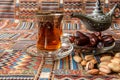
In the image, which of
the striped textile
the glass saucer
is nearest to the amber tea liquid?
the glass saucer

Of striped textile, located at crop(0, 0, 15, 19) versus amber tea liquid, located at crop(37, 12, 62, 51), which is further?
striped textile, located at crop(0, 0, 15, 19)

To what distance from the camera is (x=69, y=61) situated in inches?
39.1

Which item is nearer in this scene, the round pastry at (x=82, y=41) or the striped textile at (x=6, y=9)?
the round pastry at (x=82, y=41)

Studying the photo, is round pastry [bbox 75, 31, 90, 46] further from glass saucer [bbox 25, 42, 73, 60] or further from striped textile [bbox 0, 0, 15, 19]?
striped textile [bbox 0, 0, 15, 19]

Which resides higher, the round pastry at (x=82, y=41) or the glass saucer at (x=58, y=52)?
the round pastry at (x=82, y=41)

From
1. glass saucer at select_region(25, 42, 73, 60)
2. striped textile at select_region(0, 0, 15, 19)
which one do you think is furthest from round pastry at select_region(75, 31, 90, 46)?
striped textile at select_region(0, 0, 15, 19)

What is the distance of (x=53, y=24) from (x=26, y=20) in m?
1.51

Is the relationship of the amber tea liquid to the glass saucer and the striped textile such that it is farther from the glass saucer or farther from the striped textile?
the striped textile

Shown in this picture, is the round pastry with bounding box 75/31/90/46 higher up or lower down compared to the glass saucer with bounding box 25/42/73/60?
higher up

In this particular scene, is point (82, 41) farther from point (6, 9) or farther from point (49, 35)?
point (6, 9)

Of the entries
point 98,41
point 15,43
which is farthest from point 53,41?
point 15,43

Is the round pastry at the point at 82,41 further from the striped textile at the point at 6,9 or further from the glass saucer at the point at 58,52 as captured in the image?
the striped textile at the point at 6,9

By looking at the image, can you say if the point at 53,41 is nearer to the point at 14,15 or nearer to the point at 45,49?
the point at 45,49

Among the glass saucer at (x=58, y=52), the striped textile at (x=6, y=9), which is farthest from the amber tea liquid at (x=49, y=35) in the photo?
the striped textile at (x=6, y=9)
